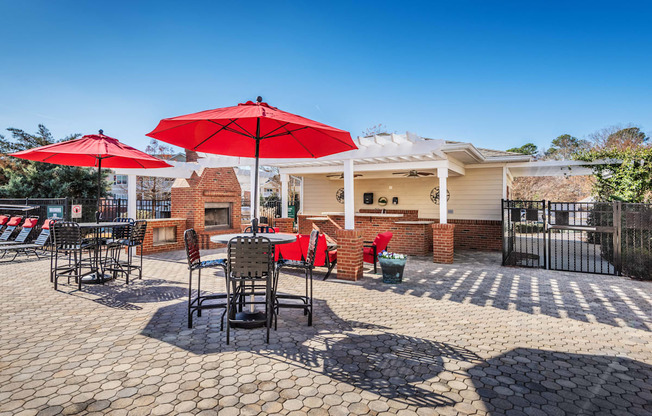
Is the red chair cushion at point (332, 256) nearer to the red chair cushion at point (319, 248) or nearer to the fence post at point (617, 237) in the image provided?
the red chair cushion at point (319, 248)

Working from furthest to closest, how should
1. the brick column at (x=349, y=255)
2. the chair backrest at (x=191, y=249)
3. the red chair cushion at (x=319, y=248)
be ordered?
the red chair cushion at (x=319, y=248) < the brick column at (x=349, y=255) < the chair backrest at (x=191, y=249)

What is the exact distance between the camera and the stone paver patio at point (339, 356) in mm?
2188

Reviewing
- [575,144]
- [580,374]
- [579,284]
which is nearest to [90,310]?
[580,374]

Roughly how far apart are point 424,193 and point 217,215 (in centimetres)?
775

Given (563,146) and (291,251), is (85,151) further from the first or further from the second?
(563,146)

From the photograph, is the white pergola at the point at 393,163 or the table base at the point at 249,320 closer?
the table base at the point at 249,320

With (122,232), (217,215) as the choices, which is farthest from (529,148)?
(122,232)

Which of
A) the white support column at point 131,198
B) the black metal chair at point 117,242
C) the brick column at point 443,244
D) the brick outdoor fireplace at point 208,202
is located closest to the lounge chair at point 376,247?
the brick column at point 443,244

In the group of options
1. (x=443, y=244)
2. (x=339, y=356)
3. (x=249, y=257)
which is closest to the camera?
(x=339, y=356)

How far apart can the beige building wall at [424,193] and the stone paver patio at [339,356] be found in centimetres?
612

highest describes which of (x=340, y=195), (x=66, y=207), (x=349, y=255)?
(x=340, y=195)

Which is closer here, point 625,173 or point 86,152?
point 86,152

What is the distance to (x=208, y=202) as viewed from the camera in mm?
10336

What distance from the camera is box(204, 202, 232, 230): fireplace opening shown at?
1046 centimetres
